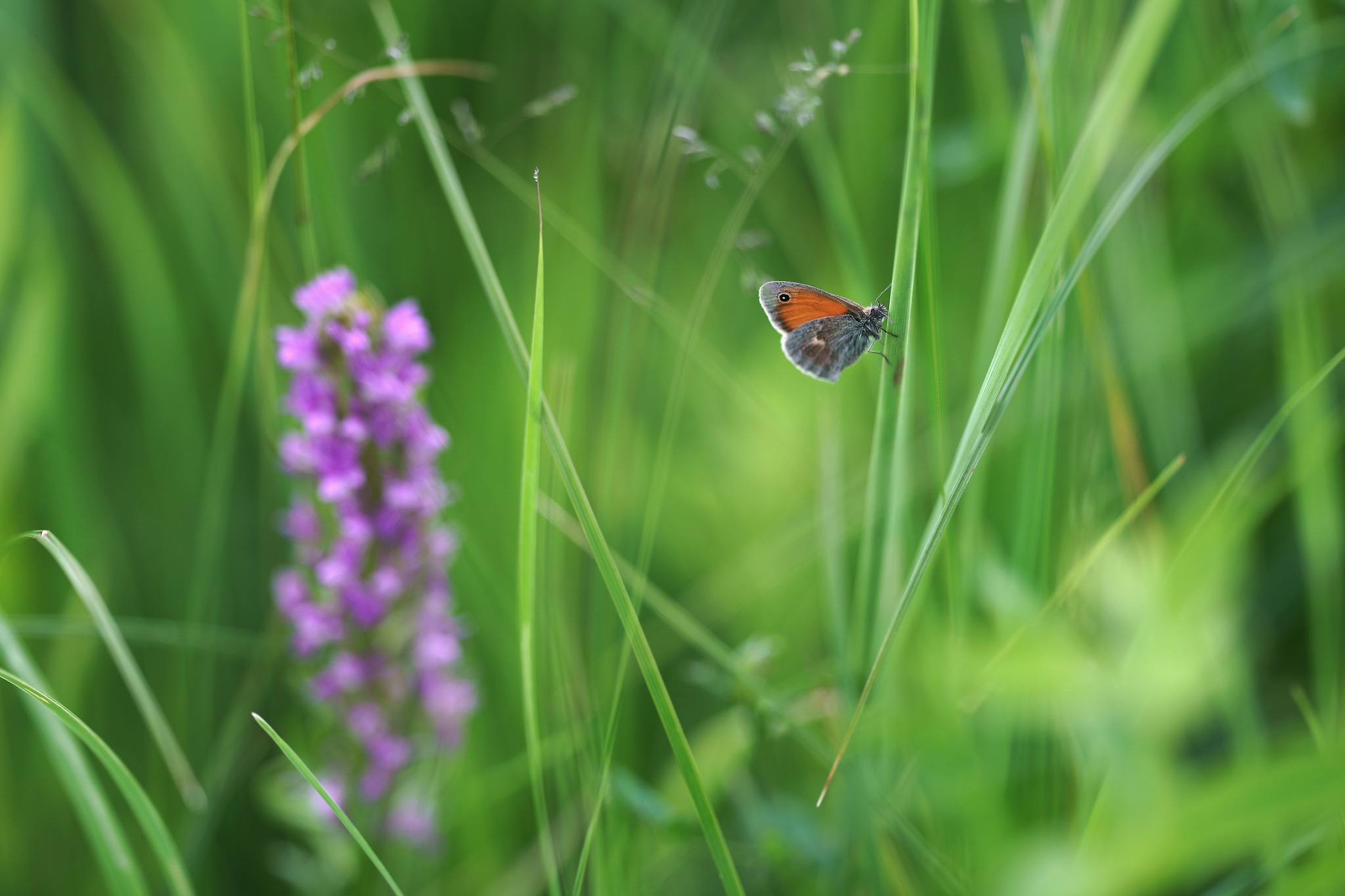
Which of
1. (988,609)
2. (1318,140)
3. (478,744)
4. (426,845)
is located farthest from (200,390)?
(1318,140)

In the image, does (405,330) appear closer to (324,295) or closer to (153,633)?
(324,295)

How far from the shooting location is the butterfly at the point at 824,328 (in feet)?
5.55

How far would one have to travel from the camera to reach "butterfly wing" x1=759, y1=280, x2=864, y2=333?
5.54 feet

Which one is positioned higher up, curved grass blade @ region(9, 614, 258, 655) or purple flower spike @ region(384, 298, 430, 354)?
purple flower spike @ region(384, 298, 430, 354)

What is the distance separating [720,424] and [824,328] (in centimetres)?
96

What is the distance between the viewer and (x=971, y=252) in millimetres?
2889

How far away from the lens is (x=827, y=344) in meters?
1.75

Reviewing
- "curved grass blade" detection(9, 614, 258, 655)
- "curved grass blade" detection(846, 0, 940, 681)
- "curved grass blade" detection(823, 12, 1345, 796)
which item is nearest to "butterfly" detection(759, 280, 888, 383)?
"curved grass blade" detection(846, 0, 940, 681)

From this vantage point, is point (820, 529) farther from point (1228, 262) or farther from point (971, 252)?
point (1228, 262)

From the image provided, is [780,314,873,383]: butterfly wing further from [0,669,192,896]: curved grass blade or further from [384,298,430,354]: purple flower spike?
[0,669,192,896]: curved grass blade

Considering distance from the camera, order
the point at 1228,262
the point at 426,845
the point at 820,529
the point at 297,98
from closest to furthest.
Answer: the point at 297,98
the point at 426,845
the point at 820,529
the point at 1228,262

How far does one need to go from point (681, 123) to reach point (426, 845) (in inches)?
71.3

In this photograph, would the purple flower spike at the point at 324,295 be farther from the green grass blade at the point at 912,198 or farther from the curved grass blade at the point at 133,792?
the green grass blade at the point at 912,198

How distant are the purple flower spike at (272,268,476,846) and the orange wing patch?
0.65 m
